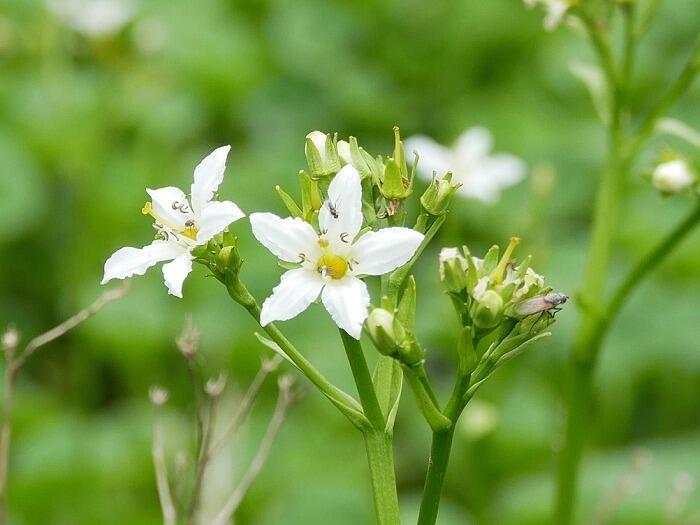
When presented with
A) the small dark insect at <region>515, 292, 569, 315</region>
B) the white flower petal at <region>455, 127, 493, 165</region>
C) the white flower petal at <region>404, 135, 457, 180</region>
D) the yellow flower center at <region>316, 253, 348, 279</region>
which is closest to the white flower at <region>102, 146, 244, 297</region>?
the yellow flower center at <region>316, 253, 348, 279</region>

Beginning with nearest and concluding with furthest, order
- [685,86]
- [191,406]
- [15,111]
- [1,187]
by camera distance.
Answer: [685,86]
[191,406]
[1,187]
[15,111]

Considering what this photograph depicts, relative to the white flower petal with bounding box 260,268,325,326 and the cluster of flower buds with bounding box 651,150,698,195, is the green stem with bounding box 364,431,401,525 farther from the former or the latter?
the cluster of flower buds with bounding box 651,150,698,195

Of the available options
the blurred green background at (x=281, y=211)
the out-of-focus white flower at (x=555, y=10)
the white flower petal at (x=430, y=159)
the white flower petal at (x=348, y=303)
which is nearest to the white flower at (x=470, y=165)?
the white flower petal at (x=430, y=159)

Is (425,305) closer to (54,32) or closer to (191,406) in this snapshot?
(191,406)

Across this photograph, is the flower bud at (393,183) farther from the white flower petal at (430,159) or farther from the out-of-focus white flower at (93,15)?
the out-of-focus white flower at (93,15)

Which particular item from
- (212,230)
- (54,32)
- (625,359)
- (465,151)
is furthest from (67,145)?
(212,230)

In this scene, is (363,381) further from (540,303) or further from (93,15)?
(93,15)
